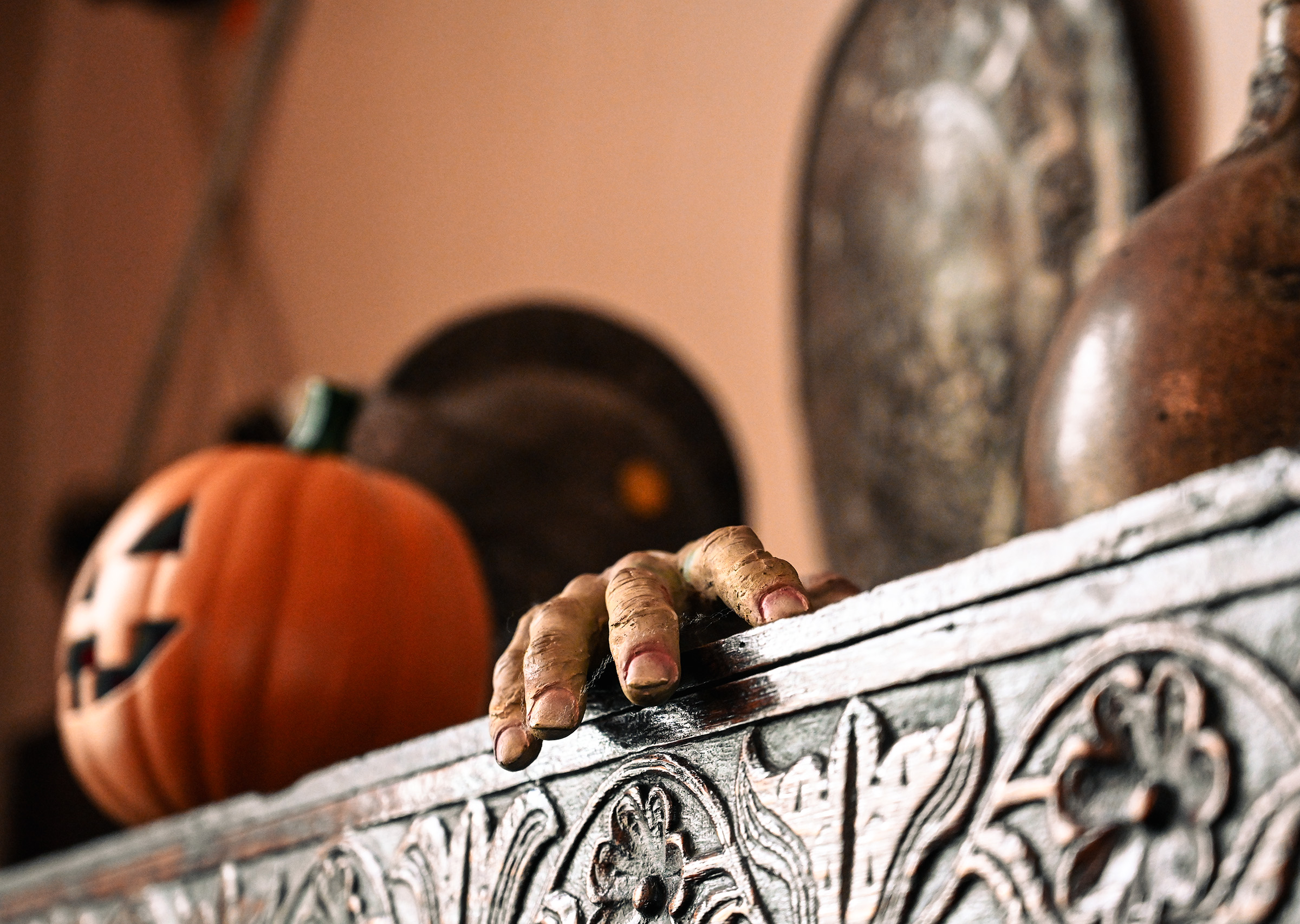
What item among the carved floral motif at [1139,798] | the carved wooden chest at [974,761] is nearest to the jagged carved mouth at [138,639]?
the carved wooden chest at [974,761]

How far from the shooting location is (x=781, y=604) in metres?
0.48

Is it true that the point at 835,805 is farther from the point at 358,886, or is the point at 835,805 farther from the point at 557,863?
the point at 358,886

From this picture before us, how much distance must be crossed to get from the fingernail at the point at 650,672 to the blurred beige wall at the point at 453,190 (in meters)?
0.70

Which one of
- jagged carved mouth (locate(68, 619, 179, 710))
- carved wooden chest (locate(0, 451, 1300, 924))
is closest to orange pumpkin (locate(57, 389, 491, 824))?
jagged carved mouth (locate(68, 619, 179, 710))

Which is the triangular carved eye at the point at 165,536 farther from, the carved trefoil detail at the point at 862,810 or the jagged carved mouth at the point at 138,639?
the carved trefoil detail at the point at 862,810

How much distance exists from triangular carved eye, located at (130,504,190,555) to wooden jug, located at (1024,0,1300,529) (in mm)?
684

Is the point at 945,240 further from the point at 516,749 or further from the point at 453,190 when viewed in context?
the point at 453,190

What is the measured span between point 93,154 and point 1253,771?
10.3ft

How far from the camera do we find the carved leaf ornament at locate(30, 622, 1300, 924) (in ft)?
1.05

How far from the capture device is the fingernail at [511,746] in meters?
0.49

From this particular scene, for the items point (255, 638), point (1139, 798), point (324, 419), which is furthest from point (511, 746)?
point (324, 419)

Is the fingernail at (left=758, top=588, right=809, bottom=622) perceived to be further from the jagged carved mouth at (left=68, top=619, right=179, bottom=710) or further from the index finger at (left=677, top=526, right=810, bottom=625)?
the jagged carved mouth at (left=68, top=619, right=179, bottom=710)

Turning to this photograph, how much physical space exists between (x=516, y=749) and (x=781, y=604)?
0.12 metres

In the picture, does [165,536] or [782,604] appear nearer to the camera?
[782,604]
